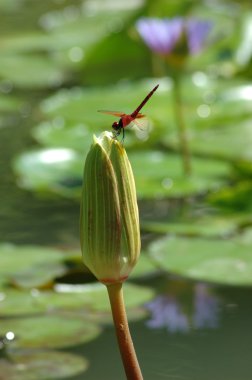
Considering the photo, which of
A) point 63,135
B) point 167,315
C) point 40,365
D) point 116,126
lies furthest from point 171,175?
point 116,126

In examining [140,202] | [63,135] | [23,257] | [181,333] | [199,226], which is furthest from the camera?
[63,135]

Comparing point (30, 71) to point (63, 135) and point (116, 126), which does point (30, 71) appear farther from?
point (116, 126)

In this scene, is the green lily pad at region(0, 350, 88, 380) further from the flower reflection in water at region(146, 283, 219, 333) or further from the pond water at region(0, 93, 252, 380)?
the flower reflection in water at region(146, 283, 219, 333)

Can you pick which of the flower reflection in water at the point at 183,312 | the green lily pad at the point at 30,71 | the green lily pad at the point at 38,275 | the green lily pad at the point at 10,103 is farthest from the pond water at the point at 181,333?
the green lily pad at the point at 30,71

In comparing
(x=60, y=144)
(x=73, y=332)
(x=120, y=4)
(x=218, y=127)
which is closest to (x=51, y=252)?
(x=73, y=332)

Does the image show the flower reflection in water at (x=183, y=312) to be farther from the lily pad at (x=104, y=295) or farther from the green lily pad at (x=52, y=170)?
the green lily pad at (x=52, y=170)

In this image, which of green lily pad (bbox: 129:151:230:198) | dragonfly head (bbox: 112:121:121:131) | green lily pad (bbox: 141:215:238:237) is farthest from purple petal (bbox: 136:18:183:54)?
dragonfly head (bbox: 112:121:121:131)
